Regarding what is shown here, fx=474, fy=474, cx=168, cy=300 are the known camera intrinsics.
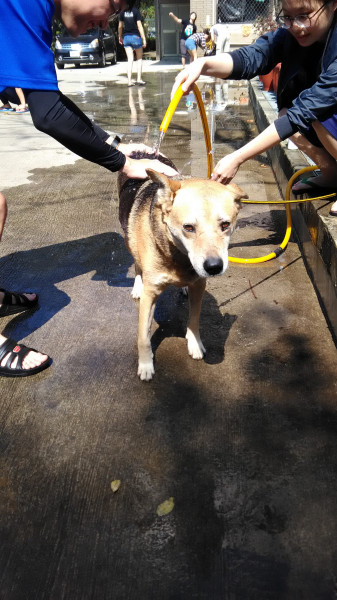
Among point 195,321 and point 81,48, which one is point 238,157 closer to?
point 195,321

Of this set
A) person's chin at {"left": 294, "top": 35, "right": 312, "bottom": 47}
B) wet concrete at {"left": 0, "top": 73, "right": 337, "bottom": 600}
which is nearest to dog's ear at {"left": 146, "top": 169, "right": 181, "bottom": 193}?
wet concrete at {"left": 0, "top": 73, "right": 337, "bottom": 600}

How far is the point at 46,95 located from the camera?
2.54 metres

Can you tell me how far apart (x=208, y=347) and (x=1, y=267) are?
2182 mm

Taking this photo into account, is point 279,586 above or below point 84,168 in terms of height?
above

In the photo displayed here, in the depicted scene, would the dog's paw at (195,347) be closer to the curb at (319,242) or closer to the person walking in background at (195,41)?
the curb at (319,242)

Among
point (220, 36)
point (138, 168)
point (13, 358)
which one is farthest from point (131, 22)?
point (13, 358)

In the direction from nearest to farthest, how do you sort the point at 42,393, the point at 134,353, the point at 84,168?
1. the point at 42,393
2. the point at 134,353
3. the point at 84,168

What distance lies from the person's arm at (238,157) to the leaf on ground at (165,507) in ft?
6.97

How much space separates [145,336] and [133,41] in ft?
48.3

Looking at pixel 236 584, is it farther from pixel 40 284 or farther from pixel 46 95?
pixel 40 284

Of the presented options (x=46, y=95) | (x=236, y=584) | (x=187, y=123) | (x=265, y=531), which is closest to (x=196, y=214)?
(x=46, y=95)

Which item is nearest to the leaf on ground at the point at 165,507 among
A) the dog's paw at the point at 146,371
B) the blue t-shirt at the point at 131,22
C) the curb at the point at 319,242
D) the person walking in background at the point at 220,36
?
the dog's paw at the point at 146,371

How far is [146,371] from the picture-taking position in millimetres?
2936

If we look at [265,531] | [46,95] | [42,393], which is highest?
[46,95]
